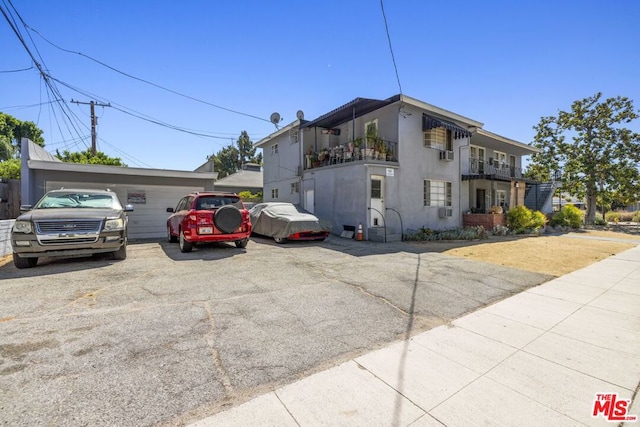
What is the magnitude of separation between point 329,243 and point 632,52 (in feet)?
41.9

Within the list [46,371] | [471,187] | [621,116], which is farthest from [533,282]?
[621,116]

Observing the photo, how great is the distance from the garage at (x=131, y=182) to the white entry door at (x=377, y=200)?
715 cm

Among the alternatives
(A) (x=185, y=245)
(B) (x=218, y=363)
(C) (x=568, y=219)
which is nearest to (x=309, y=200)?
(A) (x=185, y=245)

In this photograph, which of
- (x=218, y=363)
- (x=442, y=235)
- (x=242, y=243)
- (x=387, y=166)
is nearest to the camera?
(x=218, y=363)

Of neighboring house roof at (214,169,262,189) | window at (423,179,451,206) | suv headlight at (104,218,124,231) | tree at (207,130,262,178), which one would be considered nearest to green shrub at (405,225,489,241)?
window at (423,179,451,206)

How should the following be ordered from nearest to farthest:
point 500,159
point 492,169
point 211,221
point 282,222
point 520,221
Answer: point 211,221
point 282,222
point 520,221
point 492,169
point 500,159

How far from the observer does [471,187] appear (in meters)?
18.0

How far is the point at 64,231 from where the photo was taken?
5.91 metres

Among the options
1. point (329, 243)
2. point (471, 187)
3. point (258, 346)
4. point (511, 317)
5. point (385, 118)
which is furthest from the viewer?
point (471, 187)

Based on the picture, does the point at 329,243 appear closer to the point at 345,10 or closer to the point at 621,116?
the point at 345,10

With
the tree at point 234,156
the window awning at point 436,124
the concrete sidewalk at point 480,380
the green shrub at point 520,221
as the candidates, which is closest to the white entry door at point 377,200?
the window awning at point 436,124

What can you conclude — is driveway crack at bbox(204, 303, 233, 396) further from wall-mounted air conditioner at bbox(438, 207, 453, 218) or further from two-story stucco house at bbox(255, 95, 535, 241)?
wall-mounted air conditioner at bbox(438, 207, 453, 218)

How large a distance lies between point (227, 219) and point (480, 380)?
689cm

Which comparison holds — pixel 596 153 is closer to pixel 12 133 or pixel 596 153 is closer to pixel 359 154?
pixel 359 154
